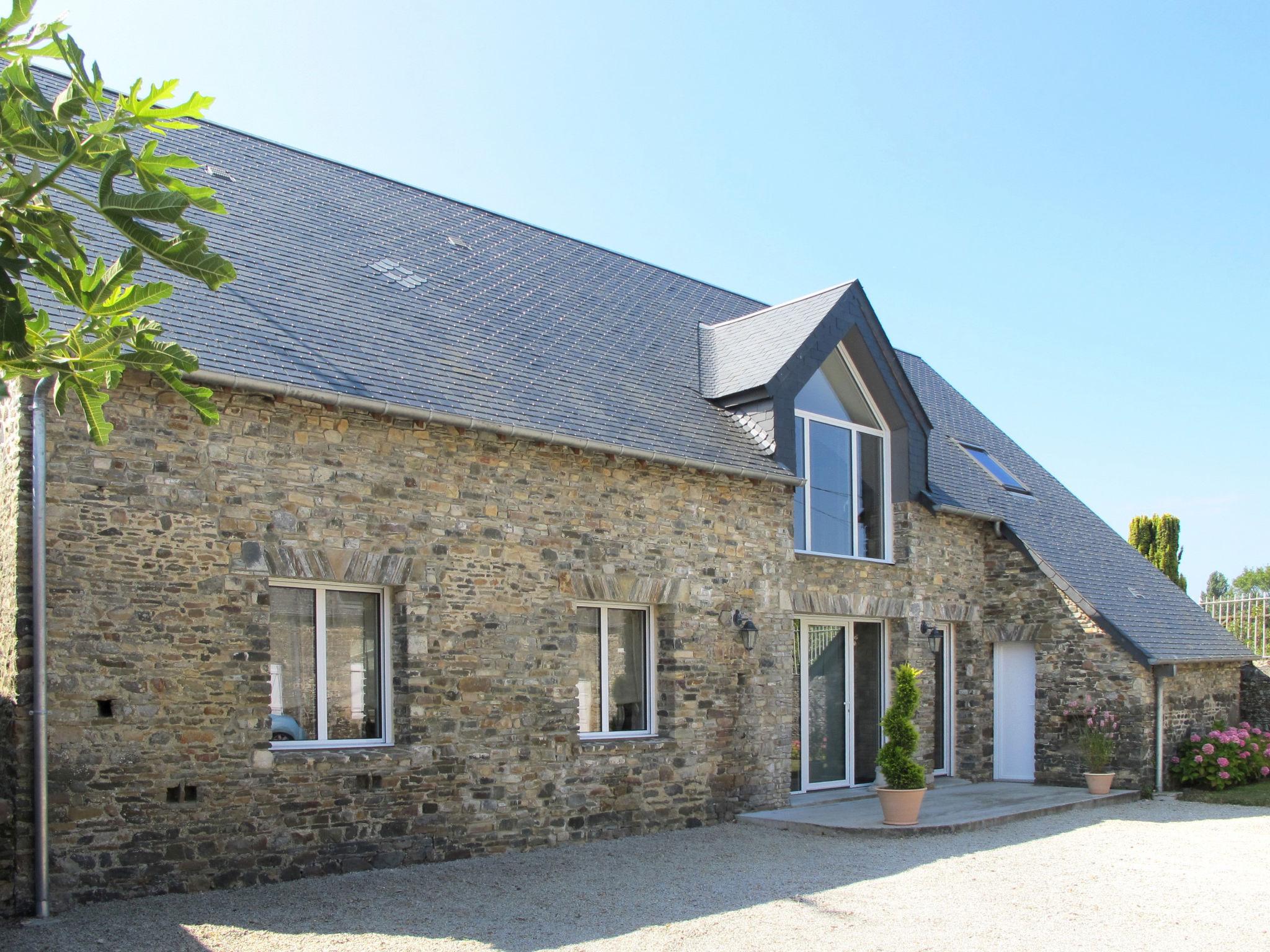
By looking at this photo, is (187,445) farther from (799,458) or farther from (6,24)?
(799,458)

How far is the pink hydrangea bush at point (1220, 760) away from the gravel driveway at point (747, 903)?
13.0ft

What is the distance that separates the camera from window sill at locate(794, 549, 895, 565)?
13.4m

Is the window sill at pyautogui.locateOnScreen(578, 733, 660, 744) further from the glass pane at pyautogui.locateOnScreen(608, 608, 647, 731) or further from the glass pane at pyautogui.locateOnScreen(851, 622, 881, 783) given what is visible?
the glass pane at pyautogui.locateOnScreen(851, 622, 881, 783)

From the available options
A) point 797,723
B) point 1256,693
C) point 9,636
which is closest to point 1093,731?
point 797,723

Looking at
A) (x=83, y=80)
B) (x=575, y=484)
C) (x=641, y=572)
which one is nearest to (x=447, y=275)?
(x=575, y=484)

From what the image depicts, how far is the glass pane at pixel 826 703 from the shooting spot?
13648mm

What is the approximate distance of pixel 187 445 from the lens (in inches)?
339

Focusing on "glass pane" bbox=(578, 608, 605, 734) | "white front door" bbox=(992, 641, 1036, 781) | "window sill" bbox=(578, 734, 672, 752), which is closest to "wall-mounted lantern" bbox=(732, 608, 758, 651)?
"window sill" bbox=(578, 734, 672, 752)

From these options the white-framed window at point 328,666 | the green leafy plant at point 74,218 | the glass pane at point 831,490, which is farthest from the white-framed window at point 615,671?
the green leafy plant at point 74,218

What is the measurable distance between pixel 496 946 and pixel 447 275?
7.93 meters

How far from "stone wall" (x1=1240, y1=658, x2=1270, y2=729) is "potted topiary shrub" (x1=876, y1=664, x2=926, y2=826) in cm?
884

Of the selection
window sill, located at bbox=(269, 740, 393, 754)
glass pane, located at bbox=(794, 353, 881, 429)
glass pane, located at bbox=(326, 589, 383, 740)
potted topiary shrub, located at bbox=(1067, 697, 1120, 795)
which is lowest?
potted topiary shrub, located at bbox=(1067, 697, 1120, 795)

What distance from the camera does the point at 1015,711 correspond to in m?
15.9

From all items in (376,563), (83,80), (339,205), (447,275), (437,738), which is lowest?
(437,738)
